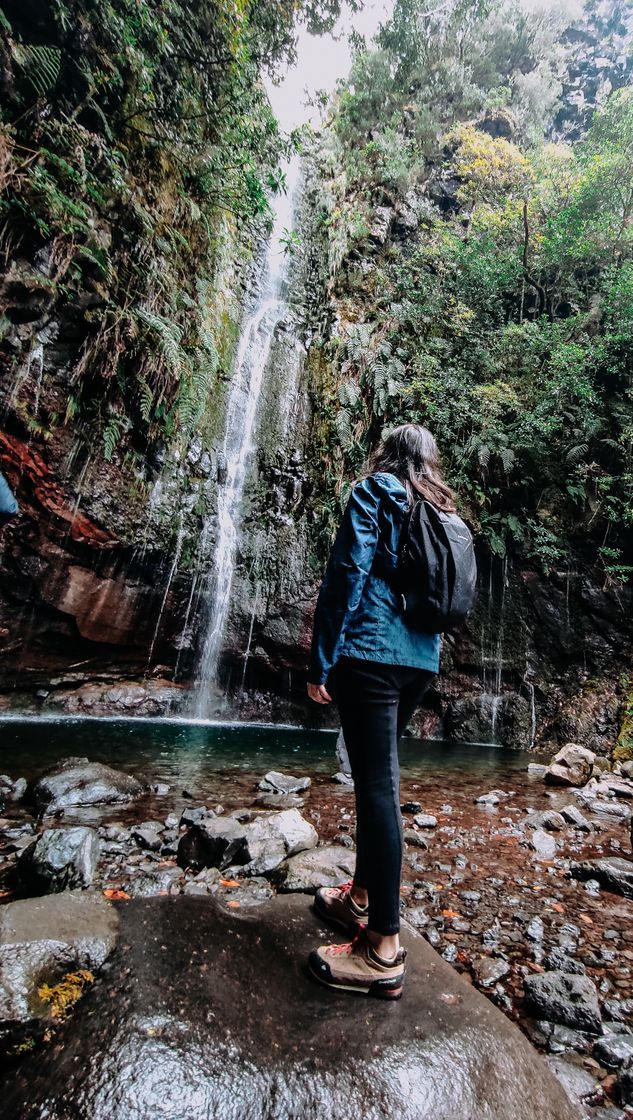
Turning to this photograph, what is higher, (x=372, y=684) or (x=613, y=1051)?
(x=372, y=684)

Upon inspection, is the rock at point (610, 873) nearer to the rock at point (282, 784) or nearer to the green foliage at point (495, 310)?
the rock at point (282, 784)

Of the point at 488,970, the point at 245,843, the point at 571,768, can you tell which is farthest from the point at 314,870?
the point at 571,768

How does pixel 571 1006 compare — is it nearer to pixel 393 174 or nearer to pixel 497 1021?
pixel 497 1021

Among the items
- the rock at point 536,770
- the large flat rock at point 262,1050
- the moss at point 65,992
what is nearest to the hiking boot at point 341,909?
the large flat rock at point 262,1050

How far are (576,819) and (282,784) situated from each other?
2.55m

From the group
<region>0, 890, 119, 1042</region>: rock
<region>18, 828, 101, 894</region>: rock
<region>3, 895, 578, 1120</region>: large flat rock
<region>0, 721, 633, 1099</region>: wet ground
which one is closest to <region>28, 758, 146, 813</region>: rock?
<region>0, 721, 633, 1099</region>: wet ground

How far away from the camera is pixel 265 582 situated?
32.2 feet

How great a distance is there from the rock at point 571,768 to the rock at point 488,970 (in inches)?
173

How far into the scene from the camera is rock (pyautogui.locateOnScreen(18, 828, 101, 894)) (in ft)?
8.00

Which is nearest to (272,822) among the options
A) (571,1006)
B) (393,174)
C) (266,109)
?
(571,1006)

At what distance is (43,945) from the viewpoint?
5.08ft

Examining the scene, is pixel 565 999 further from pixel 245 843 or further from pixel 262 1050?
pixel 245 843

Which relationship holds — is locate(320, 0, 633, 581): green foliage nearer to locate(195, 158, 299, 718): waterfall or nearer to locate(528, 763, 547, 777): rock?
locate(195, 158, 299, 718): waterfall

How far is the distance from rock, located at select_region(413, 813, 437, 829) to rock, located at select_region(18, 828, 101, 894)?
95.0 inches
